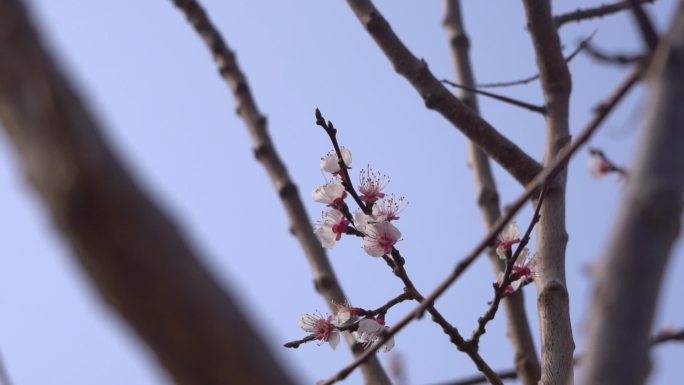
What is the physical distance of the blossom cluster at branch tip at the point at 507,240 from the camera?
146 centimetres

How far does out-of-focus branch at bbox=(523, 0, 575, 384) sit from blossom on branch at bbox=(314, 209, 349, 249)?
1.19ft

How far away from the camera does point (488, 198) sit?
7.15 ft

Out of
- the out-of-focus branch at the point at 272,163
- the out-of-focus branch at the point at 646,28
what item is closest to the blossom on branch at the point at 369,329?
the out-of-focus branch at the point at 272,163

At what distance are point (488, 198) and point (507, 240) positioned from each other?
69 cm

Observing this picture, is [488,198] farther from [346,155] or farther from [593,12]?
[346,155]

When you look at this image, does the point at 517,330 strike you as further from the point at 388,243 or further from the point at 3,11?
the point at 3,11

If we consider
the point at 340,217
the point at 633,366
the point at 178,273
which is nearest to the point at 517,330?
the point at 340,217

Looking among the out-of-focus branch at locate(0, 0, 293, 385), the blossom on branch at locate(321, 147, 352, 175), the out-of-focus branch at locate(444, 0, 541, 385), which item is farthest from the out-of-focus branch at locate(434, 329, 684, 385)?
the out-of-focus branch at locate(0, 0, 293, 385)

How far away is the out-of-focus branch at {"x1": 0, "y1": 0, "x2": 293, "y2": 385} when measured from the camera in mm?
458

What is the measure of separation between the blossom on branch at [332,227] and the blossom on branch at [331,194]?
0.02 meters

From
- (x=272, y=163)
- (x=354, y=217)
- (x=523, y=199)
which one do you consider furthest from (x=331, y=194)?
(x=523, y=199)

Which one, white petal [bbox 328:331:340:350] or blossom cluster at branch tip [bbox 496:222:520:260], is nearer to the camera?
blossom cluster at branch tip [bbox 496:222:520:260]

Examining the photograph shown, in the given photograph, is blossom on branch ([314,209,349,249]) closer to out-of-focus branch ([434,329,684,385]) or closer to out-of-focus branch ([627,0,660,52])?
out-of-focus branch ([434,329,684,385])

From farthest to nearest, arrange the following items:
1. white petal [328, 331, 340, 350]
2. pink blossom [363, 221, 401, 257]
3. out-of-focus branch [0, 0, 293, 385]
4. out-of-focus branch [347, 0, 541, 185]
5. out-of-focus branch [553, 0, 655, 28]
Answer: out-of-focus branch [553, 0, 655, 28]
white petal [328, 331, 340, 350]
out-of-focus branch [347, 0, 541, 185]
pink blossom [363, 221, 401, 257]
out-of-focus branch [0, 0, 293, 385]
